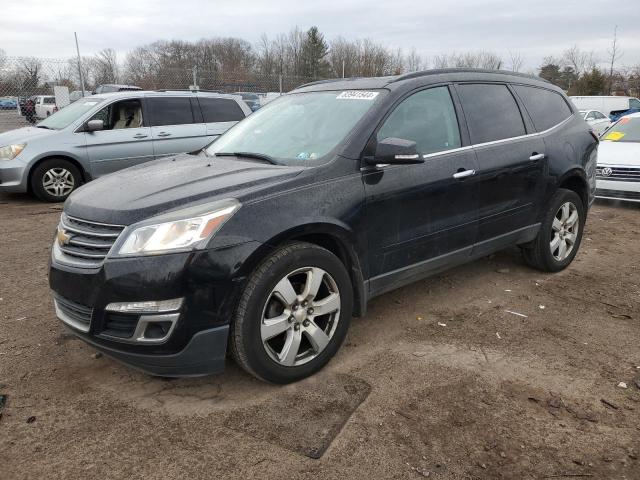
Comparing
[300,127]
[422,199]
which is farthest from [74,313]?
[422,199]

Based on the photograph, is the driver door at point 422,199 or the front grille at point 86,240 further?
the driver door at point 422,199

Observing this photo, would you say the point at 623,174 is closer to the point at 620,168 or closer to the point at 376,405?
the point at 620,168

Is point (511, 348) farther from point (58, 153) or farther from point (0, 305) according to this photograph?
point (58, 153)

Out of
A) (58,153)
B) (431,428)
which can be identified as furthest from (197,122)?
(431,428)

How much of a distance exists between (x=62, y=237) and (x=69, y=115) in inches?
257

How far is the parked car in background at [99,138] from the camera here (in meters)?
7.98

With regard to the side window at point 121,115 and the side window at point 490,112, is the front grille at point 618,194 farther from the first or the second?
the side window at point 121,115

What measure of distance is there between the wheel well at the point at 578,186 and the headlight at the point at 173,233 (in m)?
3.60

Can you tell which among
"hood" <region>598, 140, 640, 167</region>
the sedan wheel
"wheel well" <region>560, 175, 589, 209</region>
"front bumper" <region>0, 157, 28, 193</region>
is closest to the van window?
"wheel well" <region>560, 175, 589, 209</region>

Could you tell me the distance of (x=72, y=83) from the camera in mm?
15859

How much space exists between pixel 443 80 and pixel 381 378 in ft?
7.41

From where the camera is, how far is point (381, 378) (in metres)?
3.09

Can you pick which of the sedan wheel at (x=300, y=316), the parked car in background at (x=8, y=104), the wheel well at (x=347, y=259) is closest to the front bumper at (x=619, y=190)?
the wheel well at (x=347, y=259)

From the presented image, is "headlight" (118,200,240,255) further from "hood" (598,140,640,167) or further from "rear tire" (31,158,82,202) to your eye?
"hood" (598,140,640,167)
